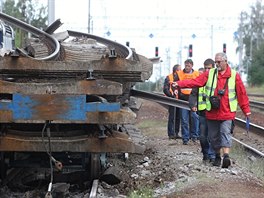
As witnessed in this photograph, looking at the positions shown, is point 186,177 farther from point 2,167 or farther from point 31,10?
point 31,10

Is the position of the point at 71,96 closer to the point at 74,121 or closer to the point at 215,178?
the point at 74,121

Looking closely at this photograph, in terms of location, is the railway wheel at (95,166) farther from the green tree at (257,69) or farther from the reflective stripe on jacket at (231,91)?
the green tree at (257,69)

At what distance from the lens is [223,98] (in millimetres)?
9094

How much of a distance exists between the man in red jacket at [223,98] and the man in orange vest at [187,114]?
10.9ft

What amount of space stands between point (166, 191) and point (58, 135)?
1610 mm

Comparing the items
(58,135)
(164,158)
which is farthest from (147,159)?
(58,135)

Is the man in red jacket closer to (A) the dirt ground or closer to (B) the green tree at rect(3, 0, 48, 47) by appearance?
(A) the dirt ground

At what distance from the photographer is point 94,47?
8859mm

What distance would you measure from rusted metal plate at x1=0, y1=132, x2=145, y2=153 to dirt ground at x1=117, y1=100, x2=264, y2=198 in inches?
34.3

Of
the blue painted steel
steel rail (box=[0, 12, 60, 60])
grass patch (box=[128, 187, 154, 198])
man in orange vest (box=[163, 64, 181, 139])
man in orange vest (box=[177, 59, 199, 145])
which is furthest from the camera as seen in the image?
man in orange vest (box=[163, 64, 181, 139])

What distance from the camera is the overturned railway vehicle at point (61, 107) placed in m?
6.80

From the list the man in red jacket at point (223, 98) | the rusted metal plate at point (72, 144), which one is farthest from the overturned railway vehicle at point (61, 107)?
the man in red jacket at point (223, 98)

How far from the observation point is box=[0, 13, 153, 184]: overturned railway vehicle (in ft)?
22.3

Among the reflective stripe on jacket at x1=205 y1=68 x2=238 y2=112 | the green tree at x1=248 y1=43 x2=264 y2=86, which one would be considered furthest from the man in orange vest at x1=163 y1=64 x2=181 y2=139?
the green tree at x1=248 y1=43 x2=264 y2=86
